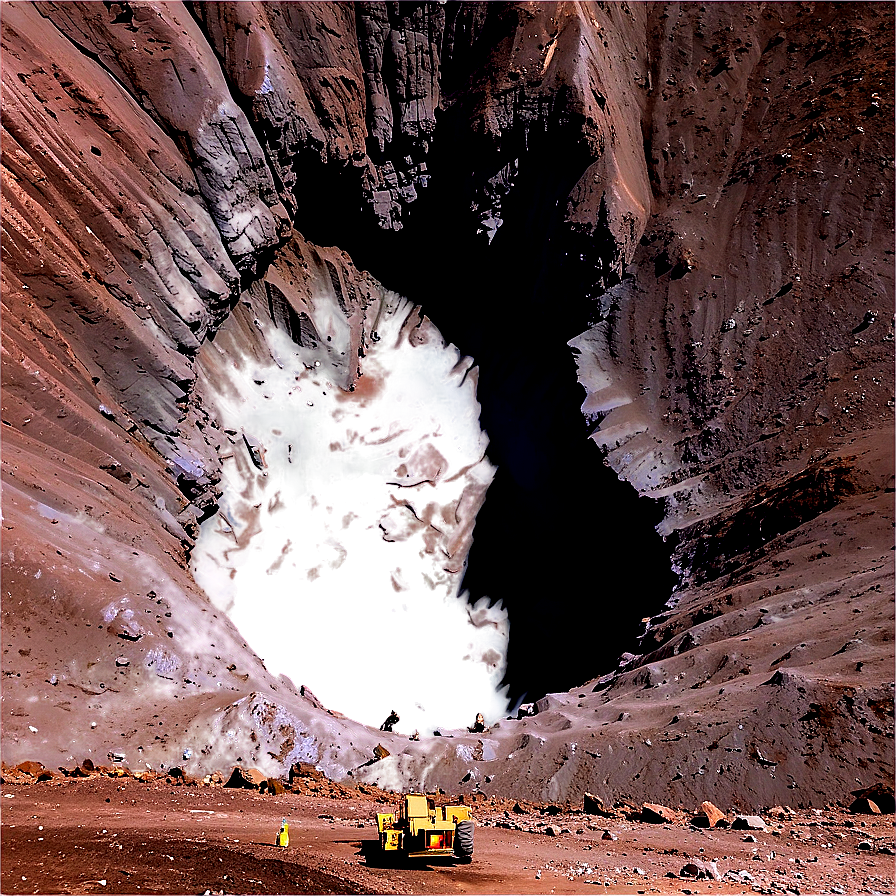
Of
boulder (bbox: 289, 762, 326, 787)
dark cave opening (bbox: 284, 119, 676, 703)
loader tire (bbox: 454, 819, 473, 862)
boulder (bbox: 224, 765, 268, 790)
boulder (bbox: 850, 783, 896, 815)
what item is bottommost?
loader tire (bbox: 454, 819, 473, 862)

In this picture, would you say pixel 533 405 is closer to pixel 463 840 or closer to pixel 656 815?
pixel 656 815

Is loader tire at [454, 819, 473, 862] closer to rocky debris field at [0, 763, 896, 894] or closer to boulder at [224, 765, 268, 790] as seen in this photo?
rocky debris field at [0, 763, 896, 894]

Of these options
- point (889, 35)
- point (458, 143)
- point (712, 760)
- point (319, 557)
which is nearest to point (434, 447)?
point (319, 557)

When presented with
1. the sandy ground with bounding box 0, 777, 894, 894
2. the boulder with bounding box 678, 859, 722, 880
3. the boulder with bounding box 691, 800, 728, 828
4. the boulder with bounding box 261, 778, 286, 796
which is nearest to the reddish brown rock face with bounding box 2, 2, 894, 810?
the boulder with bounding box 691, 800, 728, 828

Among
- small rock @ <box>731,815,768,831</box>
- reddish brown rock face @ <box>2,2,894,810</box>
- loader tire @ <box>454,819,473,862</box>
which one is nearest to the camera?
loader tire @ <box>454,819,473,862</box>

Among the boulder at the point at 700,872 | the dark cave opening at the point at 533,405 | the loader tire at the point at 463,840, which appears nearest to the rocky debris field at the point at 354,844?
the boulder at the point at 700,872

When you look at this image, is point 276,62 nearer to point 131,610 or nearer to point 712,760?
point 131,610
